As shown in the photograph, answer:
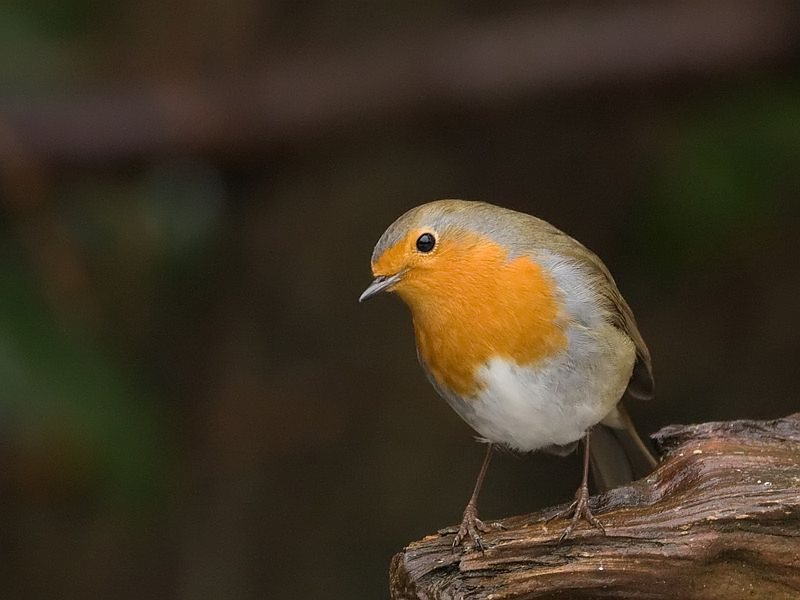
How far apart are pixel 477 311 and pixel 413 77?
2453 mm

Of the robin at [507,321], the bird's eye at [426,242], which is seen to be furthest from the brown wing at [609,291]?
the bird's eye at [426,242]

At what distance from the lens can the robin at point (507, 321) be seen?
2928mm

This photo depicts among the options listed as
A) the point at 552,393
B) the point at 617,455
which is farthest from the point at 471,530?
the point at 617,455

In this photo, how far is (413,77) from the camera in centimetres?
520

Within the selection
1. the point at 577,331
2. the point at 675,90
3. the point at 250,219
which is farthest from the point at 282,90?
the point at 577,331

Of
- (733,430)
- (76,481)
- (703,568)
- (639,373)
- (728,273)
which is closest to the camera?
(703,568)

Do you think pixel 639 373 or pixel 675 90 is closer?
pixel 639 373

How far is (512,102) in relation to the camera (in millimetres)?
5246

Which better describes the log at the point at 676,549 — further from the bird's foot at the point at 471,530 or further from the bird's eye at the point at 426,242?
the bird's eye at the point at 426,242

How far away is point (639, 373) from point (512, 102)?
217 centimetres

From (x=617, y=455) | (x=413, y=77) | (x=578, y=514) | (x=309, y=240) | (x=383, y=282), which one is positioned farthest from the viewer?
(x=309, y=240)

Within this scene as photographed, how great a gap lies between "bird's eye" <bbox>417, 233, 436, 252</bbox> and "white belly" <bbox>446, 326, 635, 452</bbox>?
0.32 metres

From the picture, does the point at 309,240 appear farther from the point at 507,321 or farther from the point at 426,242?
the point at 507,321

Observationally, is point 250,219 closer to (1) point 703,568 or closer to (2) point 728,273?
(2) point 728,273
